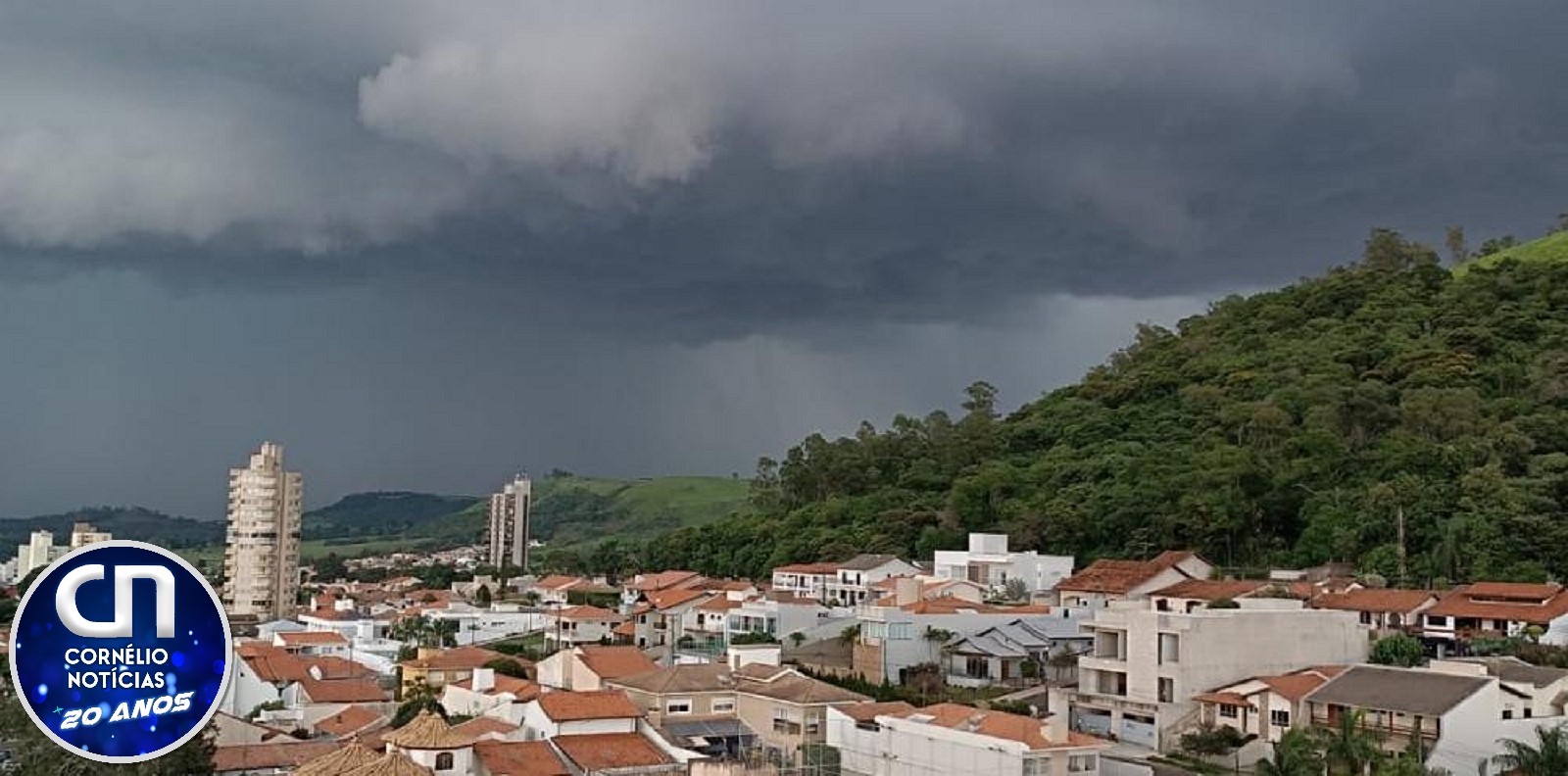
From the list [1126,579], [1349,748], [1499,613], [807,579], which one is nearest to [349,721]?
[1349,748]

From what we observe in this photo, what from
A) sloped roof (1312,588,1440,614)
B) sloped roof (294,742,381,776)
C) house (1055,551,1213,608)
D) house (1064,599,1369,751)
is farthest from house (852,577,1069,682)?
sloped roof (294,742,381,776)

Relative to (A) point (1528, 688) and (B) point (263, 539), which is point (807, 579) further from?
(B) point (263, 539)

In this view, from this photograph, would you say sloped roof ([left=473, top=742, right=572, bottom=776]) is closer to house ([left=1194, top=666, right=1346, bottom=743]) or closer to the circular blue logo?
house ([left=1194, top=666, right=1346, bottom=743])

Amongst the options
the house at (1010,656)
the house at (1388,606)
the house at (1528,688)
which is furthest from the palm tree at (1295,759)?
the house at (1388,606)

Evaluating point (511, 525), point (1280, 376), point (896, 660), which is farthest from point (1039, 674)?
point (511, 525)

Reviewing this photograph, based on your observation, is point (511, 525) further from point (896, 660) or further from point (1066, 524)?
point (896, 660)

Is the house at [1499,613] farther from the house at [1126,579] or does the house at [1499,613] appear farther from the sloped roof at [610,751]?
the sloped roof at [610,751]
